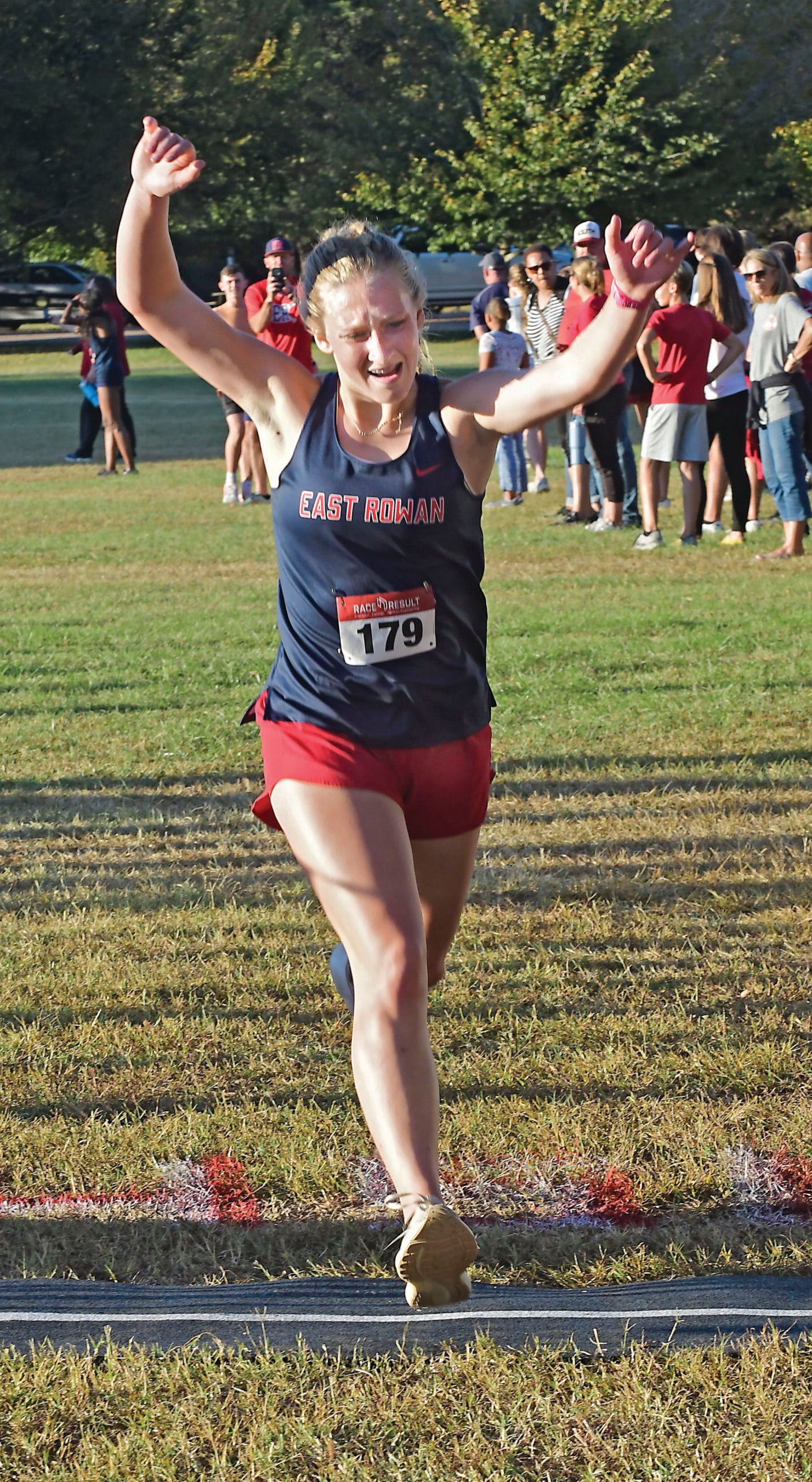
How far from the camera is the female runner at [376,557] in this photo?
10.4ft

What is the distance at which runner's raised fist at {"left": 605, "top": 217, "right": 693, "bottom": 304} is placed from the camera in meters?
3.14

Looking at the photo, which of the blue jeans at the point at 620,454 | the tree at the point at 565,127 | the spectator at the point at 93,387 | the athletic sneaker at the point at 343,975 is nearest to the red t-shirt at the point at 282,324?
the blue jeans at the point at 620,454

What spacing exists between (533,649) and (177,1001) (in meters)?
5.06

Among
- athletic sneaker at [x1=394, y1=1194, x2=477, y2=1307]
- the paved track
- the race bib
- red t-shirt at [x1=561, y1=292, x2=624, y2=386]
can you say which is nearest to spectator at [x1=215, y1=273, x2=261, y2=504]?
red t-shirt at [x1=561, y1=292, x2=624, y2=386]

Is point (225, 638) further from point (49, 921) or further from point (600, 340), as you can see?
point (600, 340)

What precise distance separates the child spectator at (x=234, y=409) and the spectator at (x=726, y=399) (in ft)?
12.4

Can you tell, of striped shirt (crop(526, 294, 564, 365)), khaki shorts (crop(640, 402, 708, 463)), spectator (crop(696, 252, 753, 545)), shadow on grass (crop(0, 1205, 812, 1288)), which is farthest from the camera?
striped shirt (crop(526, 294, 564, 365))

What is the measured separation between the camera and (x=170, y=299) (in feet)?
11.4

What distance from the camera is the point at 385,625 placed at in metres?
3.28

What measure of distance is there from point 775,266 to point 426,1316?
993 centimetres

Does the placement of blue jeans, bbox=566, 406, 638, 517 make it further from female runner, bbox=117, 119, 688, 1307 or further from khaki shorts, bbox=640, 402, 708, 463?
female runner, bbox=117, 119, 688, 1307

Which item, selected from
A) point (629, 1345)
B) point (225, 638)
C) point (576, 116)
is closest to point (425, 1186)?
point (629, 1345)

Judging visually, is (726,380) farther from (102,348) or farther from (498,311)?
(102,348)

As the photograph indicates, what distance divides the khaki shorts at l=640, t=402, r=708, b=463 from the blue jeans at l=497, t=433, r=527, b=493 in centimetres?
247
